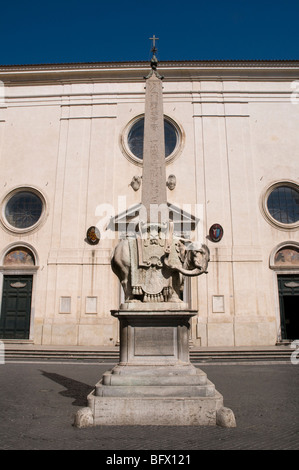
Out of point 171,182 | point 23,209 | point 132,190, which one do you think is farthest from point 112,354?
point 23,209

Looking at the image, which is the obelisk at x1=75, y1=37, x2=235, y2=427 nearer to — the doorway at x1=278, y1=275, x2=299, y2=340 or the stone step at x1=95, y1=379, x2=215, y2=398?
the stone step at x1=95, y1=379, x2=215, y2=398

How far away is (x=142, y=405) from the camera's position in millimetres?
4355

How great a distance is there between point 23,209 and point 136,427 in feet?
45.3

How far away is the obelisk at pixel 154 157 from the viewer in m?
5.83

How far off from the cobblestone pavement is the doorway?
687cm

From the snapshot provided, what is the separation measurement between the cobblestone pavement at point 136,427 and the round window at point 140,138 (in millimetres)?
10955

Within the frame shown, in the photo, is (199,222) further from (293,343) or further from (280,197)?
(293,343)

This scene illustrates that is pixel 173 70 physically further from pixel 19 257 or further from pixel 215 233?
pixel 19 257

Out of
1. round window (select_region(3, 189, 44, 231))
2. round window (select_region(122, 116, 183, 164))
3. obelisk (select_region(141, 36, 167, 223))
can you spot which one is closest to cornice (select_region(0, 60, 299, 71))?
round window (select_region(122, 116, 183, 164))

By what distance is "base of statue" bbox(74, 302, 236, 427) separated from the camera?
4316 millimetres

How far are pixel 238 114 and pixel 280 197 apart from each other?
167 inches

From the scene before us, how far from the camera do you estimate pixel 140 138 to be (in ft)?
56.0

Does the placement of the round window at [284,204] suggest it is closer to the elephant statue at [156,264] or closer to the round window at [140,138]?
the round window at [140,138]

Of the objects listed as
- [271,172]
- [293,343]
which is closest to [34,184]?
[271,172]
